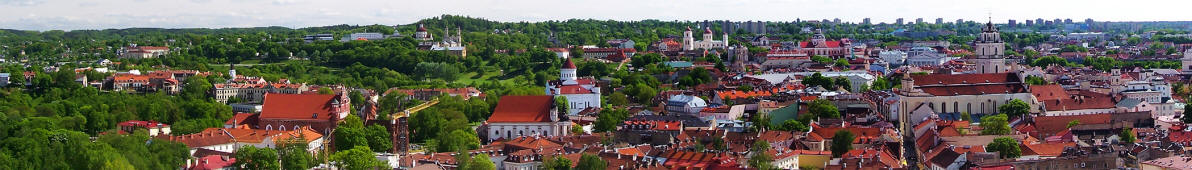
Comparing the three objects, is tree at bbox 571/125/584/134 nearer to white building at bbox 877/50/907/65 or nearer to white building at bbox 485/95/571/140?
white building at bbox 485/95/571/140

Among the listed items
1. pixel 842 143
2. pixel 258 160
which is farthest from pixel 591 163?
pixel 842 143

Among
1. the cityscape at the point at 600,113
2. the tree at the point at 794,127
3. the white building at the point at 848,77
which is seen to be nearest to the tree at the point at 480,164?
the cityscape at the point at 600,113

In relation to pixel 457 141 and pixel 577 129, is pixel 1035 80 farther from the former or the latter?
pixel 457 141

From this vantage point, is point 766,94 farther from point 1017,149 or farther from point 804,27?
point 804,27

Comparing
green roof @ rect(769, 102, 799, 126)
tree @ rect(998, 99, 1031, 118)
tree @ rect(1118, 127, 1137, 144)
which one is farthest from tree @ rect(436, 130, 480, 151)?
tree @ rect(998, 99, 1031, 118)

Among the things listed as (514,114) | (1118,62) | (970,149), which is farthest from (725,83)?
(1118,62)

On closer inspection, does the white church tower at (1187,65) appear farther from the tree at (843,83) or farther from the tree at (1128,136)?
the tree at (1128,136)
